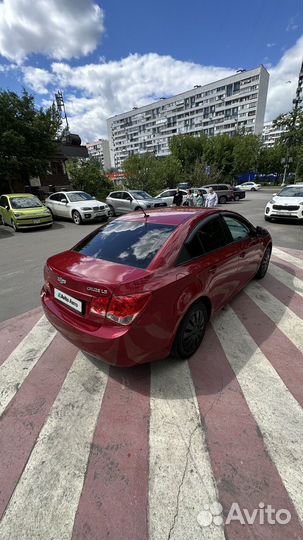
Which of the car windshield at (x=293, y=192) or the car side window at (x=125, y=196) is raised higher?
the car windshield at (x=293, y=192)

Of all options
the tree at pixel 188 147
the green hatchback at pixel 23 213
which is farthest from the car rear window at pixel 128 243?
the tree at pixel 188 147

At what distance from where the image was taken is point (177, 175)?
34.3 metres

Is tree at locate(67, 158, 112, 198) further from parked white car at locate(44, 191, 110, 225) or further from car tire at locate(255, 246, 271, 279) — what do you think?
Result: car tire at locate(255, 246, 271, 279)

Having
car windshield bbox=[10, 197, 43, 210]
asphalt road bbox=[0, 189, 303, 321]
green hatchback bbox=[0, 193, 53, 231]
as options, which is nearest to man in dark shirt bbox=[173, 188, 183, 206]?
asphalt road bbox=[0, 189, 303, 321]

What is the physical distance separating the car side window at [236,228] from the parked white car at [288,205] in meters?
7.61

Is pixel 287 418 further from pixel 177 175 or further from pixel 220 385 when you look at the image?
pixel 177 175

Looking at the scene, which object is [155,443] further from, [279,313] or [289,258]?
[289,258]

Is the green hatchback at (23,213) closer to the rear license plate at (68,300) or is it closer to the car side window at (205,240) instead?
the rear license plate at (68,300)

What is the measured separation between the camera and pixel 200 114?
8062cm

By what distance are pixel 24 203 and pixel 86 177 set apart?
531 inches

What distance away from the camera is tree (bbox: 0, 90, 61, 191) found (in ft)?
48.2

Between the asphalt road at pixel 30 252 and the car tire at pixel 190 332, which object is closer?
the car tire at pixel 190 332

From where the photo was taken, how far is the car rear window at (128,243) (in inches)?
99.3

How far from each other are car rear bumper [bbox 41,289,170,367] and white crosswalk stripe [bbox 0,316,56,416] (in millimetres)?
A: 824
